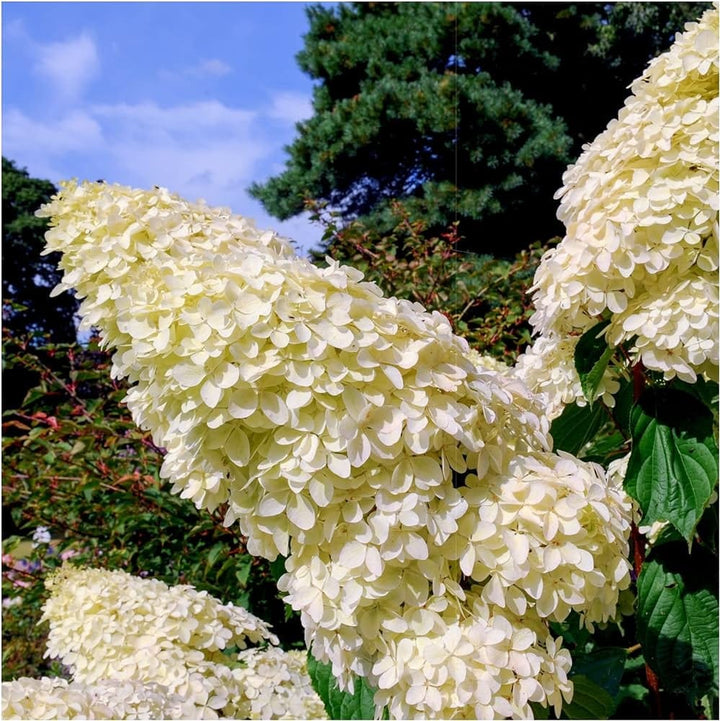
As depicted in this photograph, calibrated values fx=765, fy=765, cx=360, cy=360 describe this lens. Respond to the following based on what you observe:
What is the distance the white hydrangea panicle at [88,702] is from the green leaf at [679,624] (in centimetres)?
72

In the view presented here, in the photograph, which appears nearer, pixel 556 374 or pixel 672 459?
pixel 672 459

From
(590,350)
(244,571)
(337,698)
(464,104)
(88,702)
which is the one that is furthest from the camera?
(464,104)

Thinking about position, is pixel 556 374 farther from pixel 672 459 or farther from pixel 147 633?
pixel 147 633

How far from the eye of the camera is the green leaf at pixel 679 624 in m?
1.15

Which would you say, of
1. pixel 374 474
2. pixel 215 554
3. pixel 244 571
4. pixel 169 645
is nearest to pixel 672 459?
pixel 374 474

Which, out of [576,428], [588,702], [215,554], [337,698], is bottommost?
[588,702]

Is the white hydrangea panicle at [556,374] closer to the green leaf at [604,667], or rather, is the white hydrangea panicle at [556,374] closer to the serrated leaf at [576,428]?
the serrated leaf at [576,428]

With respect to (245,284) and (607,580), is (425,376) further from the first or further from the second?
(607,580)

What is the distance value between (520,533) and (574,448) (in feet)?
1.94

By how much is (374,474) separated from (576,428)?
692 millimetres

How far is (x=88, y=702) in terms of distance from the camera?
104 cm

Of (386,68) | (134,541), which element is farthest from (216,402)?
(386,68)

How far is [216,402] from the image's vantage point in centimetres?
78

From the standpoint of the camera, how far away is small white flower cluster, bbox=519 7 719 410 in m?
1.10
